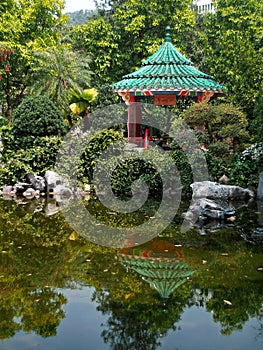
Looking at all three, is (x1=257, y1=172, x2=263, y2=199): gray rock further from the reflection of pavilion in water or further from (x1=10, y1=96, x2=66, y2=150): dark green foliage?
(x1=10, y1=96, x2=66, y2=150): dark green foliage

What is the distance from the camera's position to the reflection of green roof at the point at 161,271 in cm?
523

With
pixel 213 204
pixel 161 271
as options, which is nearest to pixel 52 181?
pixel 213 204

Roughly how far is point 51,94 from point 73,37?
6083 mm

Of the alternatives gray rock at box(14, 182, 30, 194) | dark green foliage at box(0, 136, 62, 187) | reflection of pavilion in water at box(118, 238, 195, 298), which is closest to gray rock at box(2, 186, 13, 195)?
gray rock at box(14, 182, 30, 194)

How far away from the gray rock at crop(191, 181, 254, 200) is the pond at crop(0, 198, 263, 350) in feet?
7.61

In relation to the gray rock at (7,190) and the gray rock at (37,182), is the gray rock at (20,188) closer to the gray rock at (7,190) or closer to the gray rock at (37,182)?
the gray rock at (7,190)

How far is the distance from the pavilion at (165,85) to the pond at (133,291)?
6606 millimetres

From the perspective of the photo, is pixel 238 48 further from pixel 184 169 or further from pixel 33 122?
pixel 33 122

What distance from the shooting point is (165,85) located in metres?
13.6

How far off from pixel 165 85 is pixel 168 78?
1.70 ft

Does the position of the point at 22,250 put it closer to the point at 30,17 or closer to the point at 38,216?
the point at 38,216

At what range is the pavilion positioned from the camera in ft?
44.6

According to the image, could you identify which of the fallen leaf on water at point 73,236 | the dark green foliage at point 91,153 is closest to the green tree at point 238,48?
the dark green foliage at point 91,153

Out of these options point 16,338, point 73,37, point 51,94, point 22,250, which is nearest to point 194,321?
point 16,338
